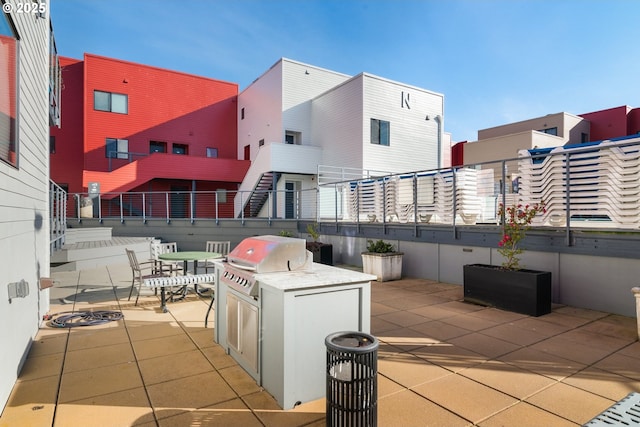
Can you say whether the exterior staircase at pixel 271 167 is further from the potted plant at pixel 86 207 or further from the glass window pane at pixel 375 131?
the potted plant at pixel 86 207

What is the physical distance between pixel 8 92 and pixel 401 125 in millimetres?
15878

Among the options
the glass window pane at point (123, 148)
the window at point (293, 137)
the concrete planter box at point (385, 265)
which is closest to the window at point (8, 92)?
the concrete planter box at point (385, 265)

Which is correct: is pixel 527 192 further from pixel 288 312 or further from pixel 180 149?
pixel 180 149

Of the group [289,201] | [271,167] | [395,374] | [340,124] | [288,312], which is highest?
[340,124]

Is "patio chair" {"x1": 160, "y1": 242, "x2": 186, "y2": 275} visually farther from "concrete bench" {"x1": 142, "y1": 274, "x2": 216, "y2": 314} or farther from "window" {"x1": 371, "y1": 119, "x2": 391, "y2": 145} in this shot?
"window" {"x1": 371, "y1": 119, "x2": 391, "y2": 145}

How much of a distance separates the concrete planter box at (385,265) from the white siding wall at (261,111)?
435 inches

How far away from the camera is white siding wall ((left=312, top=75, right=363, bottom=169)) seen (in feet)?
52.7

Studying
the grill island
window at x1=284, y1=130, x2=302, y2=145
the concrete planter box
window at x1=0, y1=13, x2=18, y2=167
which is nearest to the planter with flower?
the concrete planter box

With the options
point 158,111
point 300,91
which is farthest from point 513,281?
point 158,111

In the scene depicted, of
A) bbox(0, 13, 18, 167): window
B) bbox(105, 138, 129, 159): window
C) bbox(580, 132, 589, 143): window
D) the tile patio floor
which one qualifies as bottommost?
the tile patio floor

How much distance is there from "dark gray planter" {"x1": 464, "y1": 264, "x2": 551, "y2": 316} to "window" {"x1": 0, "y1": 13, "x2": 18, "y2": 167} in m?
6.26

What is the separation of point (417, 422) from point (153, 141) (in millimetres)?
21356

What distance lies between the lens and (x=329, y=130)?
57.8ft

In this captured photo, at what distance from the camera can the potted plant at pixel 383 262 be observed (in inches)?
314
